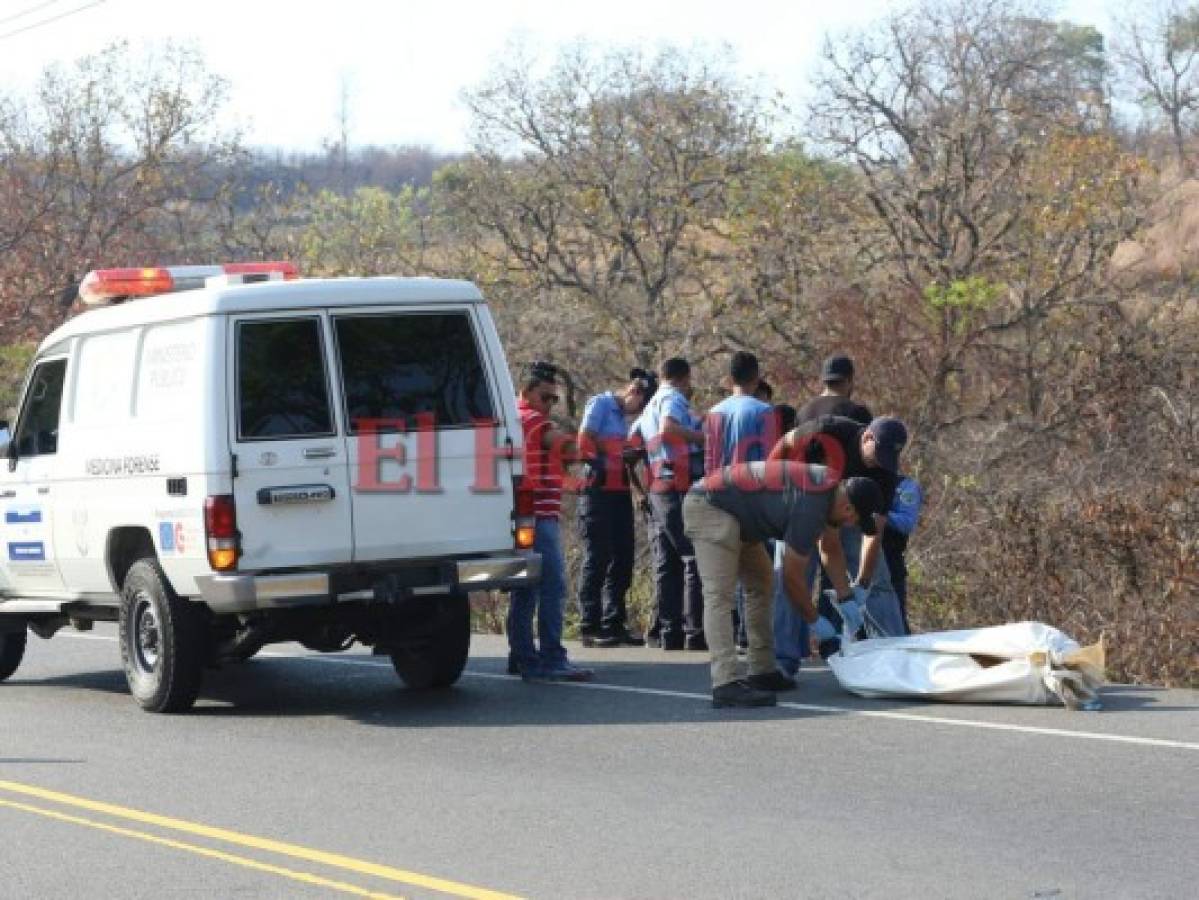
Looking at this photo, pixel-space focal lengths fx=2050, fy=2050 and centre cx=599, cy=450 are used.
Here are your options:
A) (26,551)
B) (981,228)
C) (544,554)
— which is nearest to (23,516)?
(26,551)

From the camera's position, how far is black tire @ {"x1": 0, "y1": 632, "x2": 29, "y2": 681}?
45.8 ft

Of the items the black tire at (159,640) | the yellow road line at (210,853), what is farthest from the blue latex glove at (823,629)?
the yellow road line at (210,853)

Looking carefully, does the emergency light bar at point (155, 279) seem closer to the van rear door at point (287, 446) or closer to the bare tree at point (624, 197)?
the van rear door at point (287, 446)

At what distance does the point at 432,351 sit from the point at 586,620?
11.6ft

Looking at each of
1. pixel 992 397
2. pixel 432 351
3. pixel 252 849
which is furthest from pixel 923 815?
pixel 992 397

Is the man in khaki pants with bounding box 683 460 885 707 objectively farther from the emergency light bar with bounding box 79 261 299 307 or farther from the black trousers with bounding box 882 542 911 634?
the emergency light bar with bounding box 79 261 299 307

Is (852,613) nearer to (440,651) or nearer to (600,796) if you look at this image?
(440,651)

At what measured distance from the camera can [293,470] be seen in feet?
36.6

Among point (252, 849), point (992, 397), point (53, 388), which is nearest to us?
point (252, 849)

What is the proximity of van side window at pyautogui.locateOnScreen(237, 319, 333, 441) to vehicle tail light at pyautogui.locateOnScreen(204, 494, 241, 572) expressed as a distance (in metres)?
0.38

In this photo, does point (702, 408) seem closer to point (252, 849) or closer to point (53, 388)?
point (53, 388)

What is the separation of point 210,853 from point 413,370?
4.39 m

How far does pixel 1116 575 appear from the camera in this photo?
538 inches

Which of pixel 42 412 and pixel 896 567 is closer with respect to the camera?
pixel 896 567
